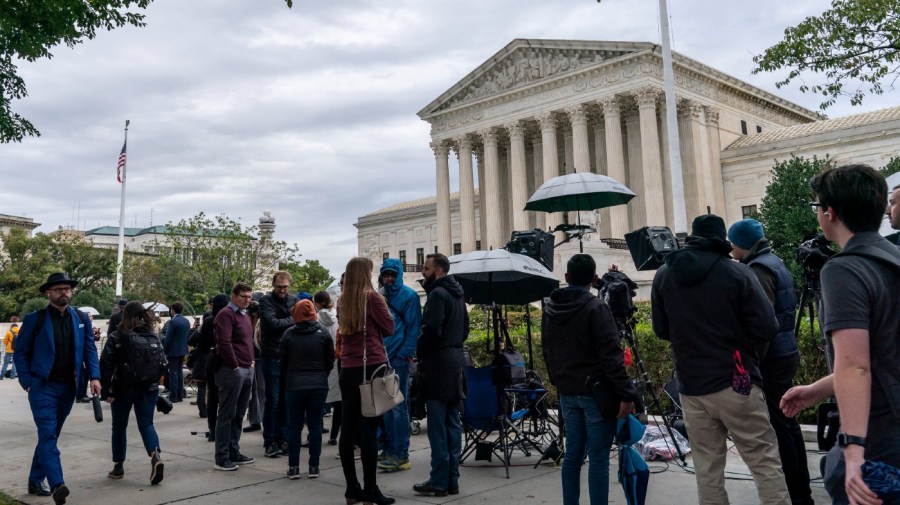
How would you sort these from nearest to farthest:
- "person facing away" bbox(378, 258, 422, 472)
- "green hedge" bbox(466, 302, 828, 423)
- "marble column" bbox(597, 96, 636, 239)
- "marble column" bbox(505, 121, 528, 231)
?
"person facing away" bbox(378, 258, 422, 472), "green hedge" bbox(466, 302, 828, 423), "marble column" bbox(597, 96, 636, 239), "marble column" bbox(505, 121, 528, 231)

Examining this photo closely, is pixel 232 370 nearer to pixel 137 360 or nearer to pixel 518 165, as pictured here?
pixel 137 360

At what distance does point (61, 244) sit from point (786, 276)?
74021 mm

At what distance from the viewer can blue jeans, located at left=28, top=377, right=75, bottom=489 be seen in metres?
6.54

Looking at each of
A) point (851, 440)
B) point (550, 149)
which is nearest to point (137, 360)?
point (851, 440)

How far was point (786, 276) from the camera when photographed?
555 centimetres

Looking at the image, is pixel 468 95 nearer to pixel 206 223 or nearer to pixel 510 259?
pixel 206 223

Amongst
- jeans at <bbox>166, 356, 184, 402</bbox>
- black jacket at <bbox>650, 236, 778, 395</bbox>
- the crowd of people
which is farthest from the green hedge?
jeans at <bbox>166, 356, 184, 402</bbox>

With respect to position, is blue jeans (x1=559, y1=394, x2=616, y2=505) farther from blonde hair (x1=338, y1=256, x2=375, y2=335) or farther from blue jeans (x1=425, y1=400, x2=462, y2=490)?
blonde hair (x1=338, y1=256, x2=375, y2=335)

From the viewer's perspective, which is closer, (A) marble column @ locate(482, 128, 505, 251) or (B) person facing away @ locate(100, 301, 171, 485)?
(B) person facing away @ locate(100, 301, 171, 485)

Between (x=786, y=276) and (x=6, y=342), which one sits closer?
(x=786, y=276)

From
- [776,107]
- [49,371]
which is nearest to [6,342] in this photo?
[49,371]

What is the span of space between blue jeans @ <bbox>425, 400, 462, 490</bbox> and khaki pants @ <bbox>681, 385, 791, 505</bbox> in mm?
2680

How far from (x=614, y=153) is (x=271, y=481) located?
131ft

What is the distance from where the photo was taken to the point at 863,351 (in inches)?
99.0
